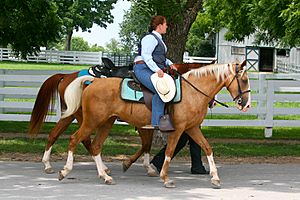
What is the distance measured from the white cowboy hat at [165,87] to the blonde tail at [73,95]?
135cm

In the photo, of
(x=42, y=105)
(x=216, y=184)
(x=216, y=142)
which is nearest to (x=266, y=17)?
(x=216, y=142)

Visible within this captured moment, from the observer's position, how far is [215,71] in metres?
10.7

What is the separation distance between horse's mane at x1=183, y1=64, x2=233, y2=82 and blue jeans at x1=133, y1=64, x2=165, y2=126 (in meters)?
0.61

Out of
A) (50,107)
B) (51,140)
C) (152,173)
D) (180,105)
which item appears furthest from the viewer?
(50,107)

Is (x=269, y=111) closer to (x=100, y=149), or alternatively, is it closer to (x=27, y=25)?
(x=27, y=25)

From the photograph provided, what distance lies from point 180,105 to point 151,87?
1.65 ft

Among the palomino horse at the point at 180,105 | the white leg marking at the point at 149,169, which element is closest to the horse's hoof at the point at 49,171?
the palomino horse at the point at 180,105

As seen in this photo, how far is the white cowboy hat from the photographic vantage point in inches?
402

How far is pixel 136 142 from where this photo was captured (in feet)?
53.0

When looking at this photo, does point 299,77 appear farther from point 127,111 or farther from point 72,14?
point 72,14

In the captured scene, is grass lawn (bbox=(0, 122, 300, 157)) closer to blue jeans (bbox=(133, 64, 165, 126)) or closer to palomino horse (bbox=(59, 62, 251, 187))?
palomino horse (bbox=(59, 62, 251, 187))

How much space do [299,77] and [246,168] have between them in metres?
24.2

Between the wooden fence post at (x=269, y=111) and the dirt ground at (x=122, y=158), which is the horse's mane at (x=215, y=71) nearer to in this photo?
the dirt ground at (x=122, y=158)

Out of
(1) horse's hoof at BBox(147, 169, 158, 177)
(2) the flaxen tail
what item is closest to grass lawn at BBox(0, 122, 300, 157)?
(2) the flaxen tail
